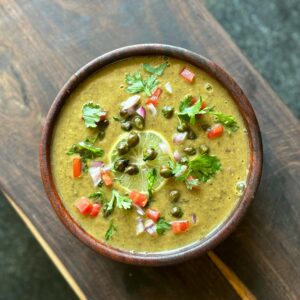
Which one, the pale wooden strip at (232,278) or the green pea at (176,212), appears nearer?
the green pea at (176,212)

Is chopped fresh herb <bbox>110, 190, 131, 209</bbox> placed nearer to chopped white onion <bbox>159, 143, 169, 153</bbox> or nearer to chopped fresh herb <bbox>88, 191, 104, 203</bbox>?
chopped fresh herb <bbox>88, 191, 104, 203</bbox>

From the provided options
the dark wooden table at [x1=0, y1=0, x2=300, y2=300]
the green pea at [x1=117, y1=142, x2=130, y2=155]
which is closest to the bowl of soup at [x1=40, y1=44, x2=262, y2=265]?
the green pea at [x1=117, y1=142, x2=130, y2=155]

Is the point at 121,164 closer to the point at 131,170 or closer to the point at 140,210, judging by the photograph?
the point at 131,170

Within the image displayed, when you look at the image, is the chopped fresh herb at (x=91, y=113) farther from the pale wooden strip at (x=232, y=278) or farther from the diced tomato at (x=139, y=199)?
the pale wooden strip at (x=232, y=278)

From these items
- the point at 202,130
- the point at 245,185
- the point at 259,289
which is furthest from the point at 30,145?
the point at 259,289

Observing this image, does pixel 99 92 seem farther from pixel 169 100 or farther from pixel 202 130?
pixel 202 130

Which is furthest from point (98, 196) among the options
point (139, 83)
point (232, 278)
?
point (232, 278)

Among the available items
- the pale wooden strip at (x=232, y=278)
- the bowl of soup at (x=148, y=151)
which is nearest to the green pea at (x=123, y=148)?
the bowl of soup at (x=148, y=151)
